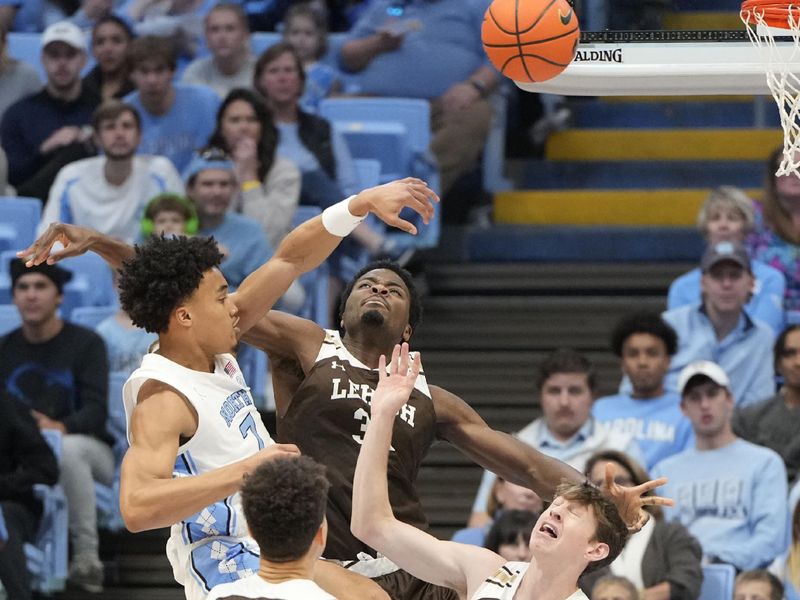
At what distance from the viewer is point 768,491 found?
8.00 m

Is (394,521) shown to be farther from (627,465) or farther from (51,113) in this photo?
(51,113)

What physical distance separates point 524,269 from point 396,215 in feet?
18.4

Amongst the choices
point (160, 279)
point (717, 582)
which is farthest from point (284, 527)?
point (717, 582)

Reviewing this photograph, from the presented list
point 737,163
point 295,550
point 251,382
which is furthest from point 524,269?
point 295,550

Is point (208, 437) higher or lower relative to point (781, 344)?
lower

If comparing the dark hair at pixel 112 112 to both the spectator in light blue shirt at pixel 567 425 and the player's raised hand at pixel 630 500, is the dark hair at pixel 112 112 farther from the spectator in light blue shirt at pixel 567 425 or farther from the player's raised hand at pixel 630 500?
the player's raised hand at pixel 630 500

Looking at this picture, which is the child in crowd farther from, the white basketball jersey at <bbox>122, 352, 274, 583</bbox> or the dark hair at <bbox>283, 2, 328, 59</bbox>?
the white basketball jersey at <bbox>122, 352, 274, 583</bbox>

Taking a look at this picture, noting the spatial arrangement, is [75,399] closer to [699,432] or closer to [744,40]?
[699,432]

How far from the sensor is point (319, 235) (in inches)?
227

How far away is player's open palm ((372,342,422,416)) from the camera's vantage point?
488 centimetres

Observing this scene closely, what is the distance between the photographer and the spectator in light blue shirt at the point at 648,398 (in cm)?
857

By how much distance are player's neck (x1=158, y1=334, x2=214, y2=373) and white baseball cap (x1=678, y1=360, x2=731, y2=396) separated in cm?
366

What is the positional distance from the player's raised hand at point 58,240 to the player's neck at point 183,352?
555 mm

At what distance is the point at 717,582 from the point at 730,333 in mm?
1763
